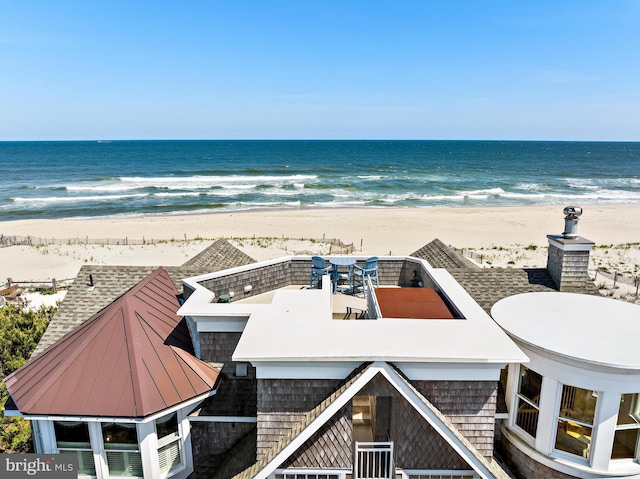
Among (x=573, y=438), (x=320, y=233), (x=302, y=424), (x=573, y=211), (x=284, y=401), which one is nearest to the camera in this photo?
(x=302, y=424)

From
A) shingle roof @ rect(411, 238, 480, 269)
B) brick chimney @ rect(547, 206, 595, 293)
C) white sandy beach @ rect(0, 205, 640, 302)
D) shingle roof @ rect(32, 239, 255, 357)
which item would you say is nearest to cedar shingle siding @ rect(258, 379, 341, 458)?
shingle roof @ rect(32, 239, 255, 357)

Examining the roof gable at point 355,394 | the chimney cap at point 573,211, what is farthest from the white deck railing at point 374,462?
the chimney cap at point 573,211

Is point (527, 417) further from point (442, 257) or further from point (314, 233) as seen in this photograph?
point (314, 233)

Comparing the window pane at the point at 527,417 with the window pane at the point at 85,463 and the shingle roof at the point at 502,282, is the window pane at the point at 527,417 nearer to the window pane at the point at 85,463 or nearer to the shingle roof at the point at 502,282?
the shingle roof at the point at 502,282

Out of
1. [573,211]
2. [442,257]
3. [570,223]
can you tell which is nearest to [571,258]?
[570,223]

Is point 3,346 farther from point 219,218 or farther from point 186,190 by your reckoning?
point 186,190
